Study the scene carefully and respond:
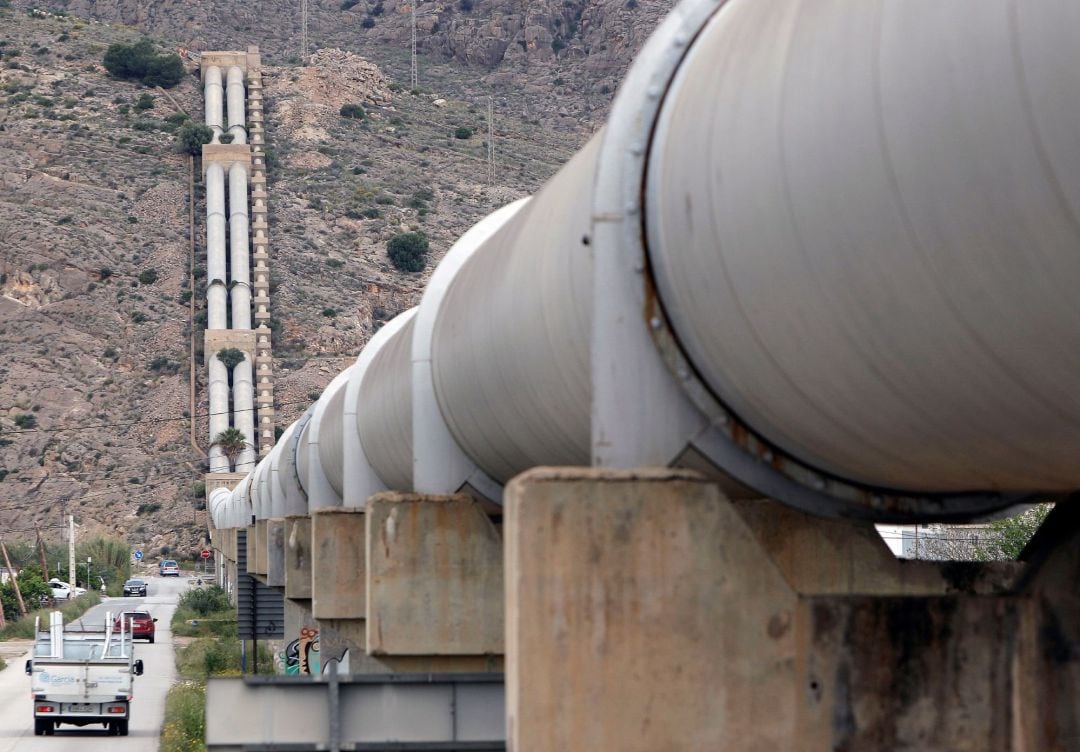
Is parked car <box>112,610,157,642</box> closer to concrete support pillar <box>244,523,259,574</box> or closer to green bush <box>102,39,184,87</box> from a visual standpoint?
concrete support pillar <box>244,523,259,574</box>

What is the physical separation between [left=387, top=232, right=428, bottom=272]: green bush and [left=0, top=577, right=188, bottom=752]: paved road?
62.5 m

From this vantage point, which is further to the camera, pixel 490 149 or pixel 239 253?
pixel 490 149

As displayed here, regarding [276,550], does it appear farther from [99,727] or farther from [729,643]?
[729,643]

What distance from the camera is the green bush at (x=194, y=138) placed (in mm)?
135000

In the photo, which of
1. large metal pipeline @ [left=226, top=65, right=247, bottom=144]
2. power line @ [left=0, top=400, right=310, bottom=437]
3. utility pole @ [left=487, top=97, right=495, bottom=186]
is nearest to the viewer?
power line @ [left=0, top=400, right=310, bottom=437]

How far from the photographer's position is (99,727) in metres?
40.2

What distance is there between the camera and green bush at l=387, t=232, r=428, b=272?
12988cm

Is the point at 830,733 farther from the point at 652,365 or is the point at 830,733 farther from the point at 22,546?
the point at 22,546

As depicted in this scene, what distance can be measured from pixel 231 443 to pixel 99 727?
6813cm

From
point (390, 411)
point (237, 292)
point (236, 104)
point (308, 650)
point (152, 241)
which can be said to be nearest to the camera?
point (390, 411)

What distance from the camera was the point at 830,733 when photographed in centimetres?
550

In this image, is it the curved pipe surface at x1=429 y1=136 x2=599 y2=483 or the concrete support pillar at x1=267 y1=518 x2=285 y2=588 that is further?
the concrete support pillar at x1=267 y1=518 x2=285 y2=588

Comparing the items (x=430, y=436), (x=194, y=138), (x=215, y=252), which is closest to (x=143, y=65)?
(x=194, y=138)

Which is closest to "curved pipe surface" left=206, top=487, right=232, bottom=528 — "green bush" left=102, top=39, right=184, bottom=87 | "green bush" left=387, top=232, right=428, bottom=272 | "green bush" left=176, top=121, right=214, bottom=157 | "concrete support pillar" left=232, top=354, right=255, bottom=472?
"concrete support pillar" left=232, top=354, right=255, bottom=472
